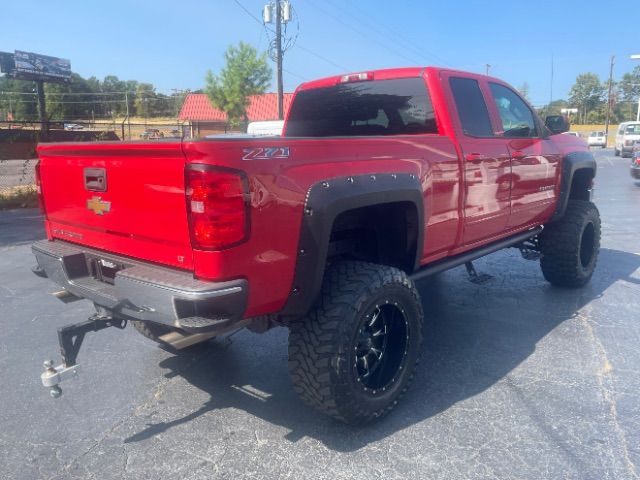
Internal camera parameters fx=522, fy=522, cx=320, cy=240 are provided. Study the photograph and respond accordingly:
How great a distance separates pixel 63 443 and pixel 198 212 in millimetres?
1585

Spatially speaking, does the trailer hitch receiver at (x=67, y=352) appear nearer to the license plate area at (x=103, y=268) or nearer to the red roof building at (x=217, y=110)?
the license plate area at (x=103, y=268)

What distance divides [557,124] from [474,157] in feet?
5.45

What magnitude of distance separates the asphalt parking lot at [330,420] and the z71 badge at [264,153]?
1523 millimetres

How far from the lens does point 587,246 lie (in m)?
5.63

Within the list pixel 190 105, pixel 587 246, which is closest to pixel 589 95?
pixel 190 105

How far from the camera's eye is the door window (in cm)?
384

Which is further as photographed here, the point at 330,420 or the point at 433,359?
the point at 433,359

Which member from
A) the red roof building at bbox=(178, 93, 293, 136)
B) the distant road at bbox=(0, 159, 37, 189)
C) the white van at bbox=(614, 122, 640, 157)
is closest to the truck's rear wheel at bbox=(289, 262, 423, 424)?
the distant road at bbox=(0, 159, 37, 189)

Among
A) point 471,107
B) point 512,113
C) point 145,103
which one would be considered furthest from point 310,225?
point 145,103

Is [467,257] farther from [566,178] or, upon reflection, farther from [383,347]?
[566,178]

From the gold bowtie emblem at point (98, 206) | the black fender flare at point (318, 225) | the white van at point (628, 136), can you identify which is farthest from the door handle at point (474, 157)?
the white van at point (628, 136)

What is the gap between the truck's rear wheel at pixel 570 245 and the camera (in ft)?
16.9

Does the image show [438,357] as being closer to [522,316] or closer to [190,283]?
[522,316]

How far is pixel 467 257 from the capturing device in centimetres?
397
